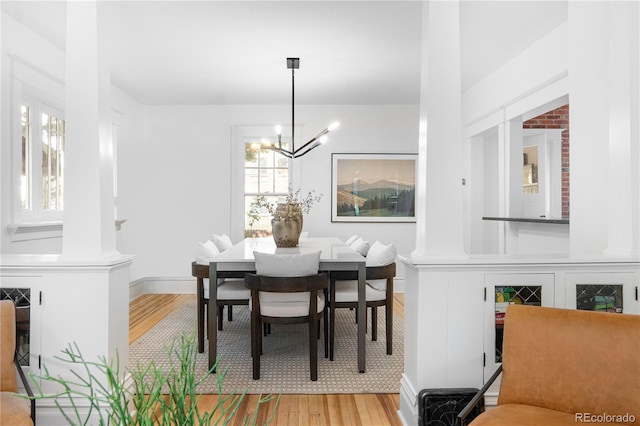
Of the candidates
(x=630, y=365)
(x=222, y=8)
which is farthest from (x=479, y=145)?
(x=630, y=365)

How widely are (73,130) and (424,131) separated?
6.29 ft

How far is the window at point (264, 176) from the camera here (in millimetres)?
6320

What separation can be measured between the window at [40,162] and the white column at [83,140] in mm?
1778

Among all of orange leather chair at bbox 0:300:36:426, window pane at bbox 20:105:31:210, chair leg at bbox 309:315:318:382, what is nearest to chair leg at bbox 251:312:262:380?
chair leg at bbox 309:315:318:382

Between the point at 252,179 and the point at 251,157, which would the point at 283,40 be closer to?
the point at 251,157

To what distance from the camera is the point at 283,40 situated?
3842 millimetres

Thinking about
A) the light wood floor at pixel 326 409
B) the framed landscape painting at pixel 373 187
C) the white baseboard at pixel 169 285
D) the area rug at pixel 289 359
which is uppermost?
the framed landscape painting at pixel 373 187

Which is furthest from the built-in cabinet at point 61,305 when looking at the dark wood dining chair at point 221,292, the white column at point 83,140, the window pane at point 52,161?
the window pane at point 52,161

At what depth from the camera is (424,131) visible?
239 centimetres

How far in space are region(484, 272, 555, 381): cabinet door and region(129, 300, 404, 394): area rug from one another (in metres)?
0.82

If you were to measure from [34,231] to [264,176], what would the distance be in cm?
319

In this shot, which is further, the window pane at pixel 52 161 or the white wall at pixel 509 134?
the window pane at pixel 52 161

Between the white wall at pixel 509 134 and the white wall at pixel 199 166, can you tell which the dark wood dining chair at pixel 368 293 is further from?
the white wall at pixel 199 166

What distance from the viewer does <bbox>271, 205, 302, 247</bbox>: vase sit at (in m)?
4.04
